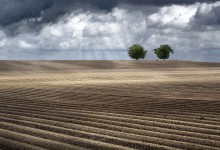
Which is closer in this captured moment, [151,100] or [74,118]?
[74,118]

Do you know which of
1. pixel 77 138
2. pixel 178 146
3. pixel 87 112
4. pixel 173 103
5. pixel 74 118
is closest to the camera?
pixel 178 146

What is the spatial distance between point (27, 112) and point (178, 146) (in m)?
5.14

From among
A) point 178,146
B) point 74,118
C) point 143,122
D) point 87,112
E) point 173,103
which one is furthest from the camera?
point 173,103

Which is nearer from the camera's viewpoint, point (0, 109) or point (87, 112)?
point (87, 112)

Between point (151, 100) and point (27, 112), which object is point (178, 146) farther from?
point (151, 100)

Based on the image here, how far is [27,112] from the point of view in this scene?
9.86 meters

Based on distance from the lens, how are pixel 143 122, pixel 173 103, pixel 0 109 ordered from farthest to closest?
pixel 173 103
pixel 0 109
pixel 143 122

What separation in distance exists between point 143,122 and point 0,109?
184 inches

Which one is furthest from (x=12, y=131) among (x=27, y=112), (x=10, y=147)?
(x=27, y=112)

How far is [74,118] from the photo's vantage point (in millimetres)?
8828

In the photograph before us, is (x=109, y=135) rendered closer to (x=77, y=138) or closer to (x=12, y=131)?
(x=77, y=138)

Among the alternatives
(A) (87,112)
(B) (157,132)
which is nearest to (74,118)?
(A) (87,112)

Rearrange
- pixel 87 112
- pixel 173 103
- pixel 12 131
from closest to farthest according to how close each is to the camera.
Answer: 1. pixel 12 131
2. pixel 87 112
3. pixel 173 103

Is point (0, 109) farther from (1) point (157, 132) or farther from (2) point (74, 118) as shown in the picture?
(1) point (157, 132)
